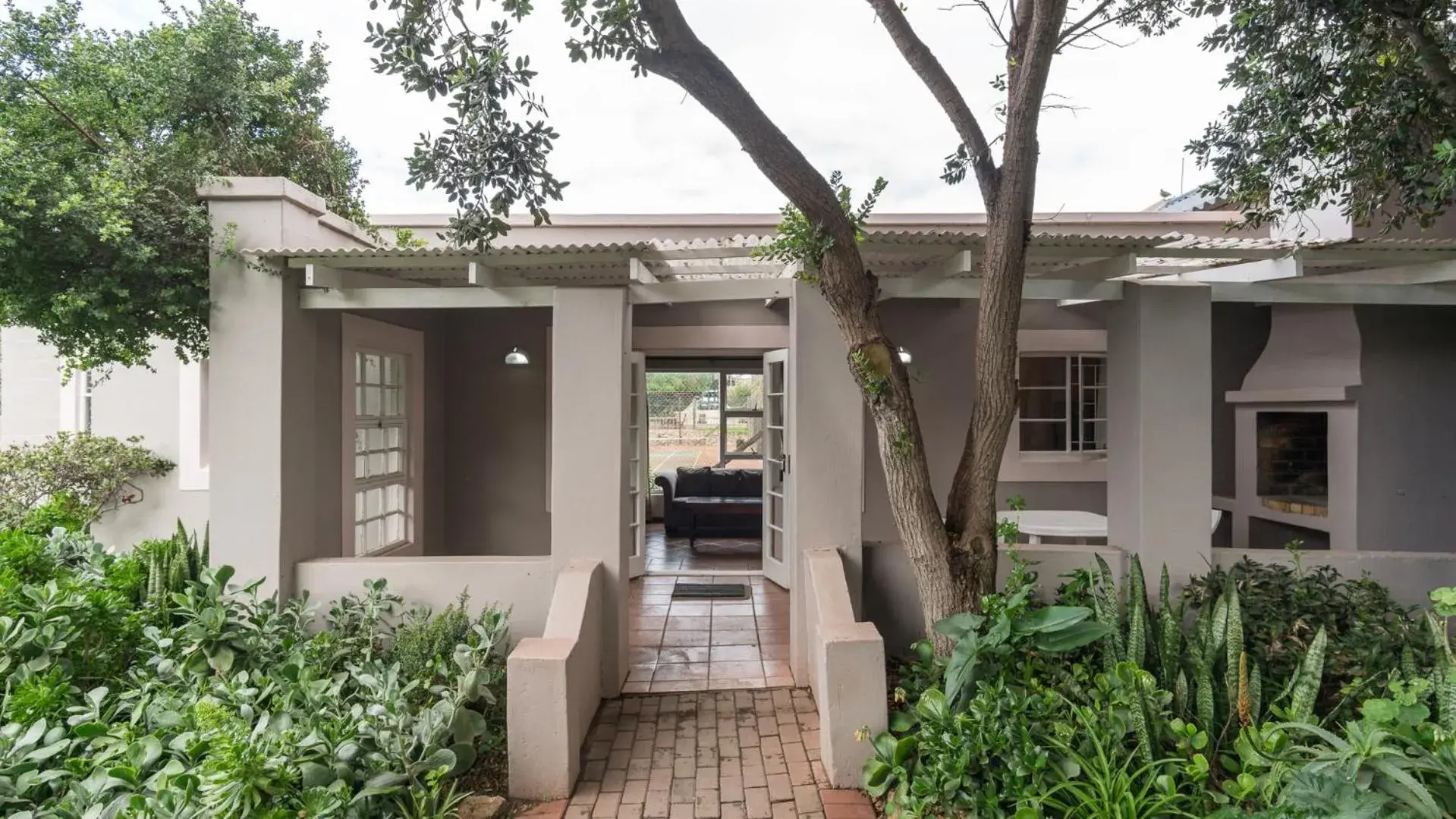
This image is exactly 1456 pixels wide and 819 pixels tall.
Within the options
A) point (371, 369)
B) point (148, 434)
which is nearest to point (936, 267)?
point (371, 369)

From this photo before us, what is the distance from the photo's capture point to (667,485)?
31.9 feet

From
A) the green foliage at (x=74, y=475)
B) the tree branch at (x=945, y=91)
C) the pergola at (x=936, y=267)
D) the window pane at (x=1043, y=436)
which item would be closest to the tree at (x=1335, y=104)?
the pergola at (x=936, y=267)

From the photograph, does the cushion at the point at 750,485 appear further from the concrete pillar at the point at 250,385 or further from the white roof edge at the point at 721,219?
the concrete pillar at the point at 250,385

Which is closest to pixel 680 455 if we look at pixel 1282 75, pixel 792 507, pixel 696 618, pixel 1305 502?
pixel 696 618

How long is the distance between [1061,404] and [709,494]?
14.9 feet

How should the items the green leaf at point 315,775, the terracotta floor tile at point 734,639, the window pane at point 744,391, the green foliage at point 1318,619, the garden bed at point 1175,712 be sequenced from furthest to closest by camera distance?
the window pane at point 744,391 < the terracotta floor tile at point 734,639 < the green foliage at point 1318,619 < the green leaf at point 315,775 < the garden bed at point 1175,712

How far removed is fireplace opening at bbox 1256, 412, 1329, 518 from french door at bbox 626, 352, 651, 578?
6.15 metres

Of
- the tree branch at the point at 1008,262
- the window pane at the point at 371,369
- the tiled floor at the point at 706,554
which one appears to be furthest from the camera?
the tiled floor at the point at 706,554

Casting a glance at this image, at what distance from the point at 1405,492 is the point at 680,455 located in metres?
9.04

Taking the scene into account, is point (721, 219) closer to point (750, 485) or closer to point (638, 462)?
point (638, 462)

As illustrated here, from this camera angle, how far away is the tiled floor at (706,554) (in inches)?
305

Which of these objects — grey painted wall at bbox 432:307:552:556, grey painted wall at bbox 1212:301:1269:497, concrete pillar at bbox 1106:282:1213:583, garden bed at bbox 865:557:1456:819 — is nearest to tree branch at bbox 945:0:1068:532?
garden bed at bbox 865:557:1456:819

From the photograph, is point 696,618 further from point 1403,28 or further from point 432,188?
point 1403,28

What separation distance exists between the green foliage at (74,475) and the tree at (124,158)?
1.71 meters
